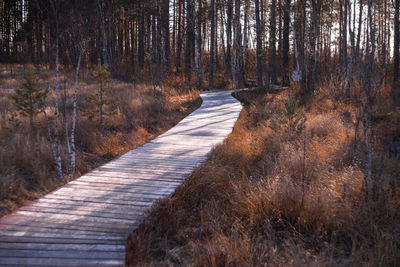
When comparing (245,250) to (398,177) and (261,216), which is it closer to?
(261,216)

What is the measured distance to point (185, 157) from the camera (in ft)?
17.9

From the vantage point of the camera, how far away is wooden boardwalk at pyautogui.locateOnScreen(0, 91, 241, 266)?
2.55 metres

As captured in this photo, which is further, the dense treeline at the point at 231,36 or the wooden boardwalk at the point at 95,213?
the dense treeline at the point at 231,36

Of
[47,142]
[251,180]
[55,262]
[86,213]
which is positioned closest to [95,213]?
[86,213]

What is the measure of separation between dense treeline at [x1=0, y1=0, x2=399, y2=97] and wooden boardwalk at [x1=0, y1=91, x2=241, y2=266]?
232cm

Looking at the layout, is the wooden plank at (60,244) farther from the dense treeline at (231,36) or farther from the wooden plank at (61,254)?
the dense treeline at (231,36)

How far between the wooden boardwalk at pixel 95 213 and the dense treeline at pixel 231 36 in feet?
7.62

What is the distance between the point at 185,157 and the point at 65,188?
207 cm

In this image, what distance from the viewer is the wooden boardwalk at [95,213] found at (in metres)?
2.55

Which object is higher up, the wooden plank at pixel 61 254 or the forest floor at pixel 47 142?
the forest floor at pixel 47 142

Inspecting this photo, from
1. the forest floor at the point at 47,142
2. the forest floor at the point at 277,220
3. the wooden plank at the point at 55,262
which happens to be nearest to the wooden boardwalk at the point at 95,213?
the wooden plank at the point at 55,262

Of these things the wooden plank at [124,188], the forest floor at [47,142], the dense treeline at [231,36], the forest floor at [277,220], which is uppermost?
the dense treeline at [231,36]

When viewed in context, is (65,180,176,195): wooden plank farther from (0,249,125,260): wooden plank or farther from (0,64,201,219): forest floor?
(0,249,125,260): wooden plank

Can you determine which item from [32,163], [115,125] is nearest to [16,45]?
[115,125]
